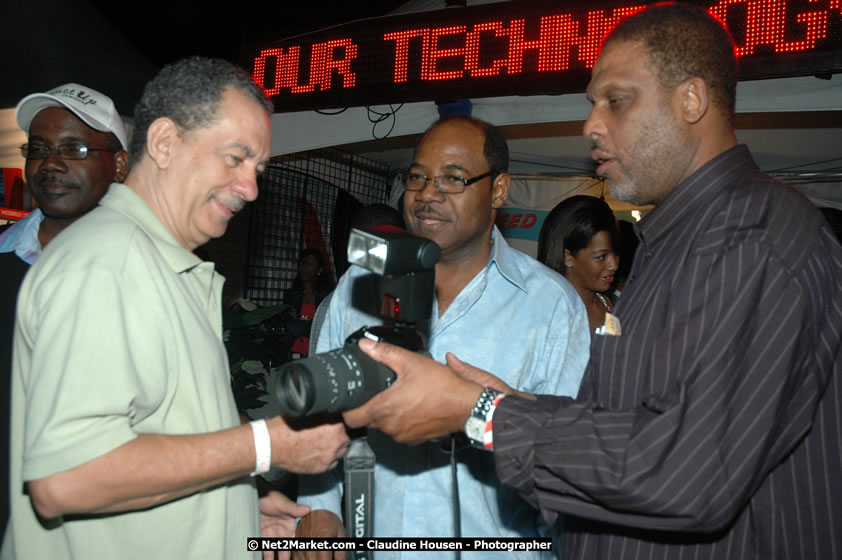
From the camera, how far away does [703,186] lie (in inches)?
51.3

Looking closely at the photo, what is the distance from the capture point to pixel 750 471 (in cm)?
102

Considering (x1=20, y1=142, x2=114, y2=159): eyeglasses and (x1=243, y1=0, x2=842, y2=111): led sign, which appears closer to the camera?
(x1=20, y1=142, x2=114, y2=159): eyeglasses

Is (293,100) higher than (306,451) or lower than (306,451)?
higher

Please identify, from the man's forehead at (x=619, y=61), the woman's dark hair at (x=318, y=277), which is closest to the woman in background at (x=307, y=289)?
the woman's dark hair at (x=318, y=277)

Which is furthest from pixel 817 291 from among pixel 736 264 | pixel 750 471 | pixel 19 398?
pixel 19 398

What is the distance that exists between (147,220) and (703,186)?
3.94 ft

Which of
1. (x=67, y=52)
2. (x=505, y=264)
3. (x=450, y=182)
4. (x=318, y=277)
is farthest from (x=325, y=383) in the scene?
(x=318, y=277)

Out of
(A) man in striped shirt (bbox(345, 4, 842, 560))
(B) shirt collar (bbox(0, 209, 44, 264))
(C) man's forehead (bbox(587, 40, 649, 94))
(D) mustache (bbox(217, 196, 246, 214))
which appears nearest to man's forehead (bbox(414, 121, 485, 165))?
(C) man's forehead (bbox(587, 40, 649, 94))

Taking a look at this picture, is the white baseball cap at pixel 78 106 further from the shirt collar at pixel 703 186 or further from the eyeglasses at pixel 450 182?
the shirt collar at pixel 703 186

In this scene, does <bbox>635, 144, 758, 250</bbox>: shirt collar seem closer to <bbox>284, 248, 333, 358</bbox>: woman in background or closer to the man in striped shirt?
the man in striped shirt

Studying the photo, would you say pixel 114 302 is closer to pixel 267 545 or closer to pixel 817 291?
pixel 267 545

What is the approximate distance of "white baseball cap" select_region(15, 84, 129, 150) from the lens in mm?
2215

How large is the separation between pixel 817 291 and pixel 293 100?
3.32 metres

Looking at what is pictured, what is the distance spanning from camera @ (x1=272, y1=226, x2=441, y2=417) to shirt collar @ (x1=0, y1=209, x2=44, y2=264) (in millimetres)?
1462
